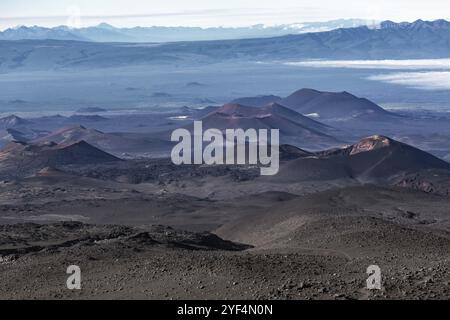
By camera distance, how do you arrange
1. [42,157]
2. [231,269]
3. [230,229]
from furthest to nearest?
[42,157] → [230,229] → [231,269]

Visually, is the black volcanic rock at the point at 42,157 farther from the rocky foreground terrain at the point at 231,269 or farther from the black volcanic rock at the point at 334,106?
the black volcanic rock at the point at 334,106

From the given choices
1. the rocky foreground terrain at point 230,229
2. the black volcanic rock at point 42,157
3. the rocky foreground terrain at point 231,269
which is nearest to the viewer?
the rocky foreground terrain at point 231,269

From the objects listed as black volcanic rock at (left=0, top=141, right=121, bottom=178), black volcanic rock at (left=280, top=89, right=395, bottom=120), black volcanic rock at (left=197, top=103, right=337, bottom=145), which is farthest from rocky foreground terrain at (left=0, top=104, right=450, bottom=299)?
black volcanic rock at (left=280, top=89, right=395, bottom=120)

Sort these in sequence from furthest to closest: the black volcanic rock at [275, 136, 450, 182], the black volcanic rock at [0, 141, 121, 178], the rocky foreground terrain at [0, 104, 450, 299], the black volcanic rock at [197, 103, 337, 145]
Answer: the black volcanic rock at [197, 103, 337, 145]
the black volcanic rock at [0, 141, 121, 178]
the black volcanic rock at [275, 136, 450, 182]
the rocky foreground terrain at [0, 104, 450, 299]

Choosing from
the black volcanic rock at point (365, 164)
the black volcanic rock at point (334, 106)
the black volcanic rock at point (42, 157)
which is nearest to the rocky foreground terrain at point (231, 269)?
the black volcanic rock at point (365, 164)

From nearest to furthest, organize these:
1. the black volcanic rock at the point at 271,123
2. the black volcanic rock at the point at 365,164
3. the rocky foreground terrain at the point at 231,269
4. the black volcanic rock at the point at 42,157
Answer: the rocky foreground terrain at the point at 231,269, the black volcanic rock at the point at 365,164, the black volcanic rock at the point at 42,157, the black volcanic rock at the point at 271,123

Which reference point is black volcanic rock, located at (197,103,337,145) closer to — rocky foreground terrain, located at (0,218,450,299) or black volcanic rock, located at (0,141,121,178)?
black volcanic rock, located at (0,141,121,178)

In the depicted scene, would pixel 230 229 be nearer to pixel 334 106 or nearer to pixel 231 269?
pixel 231 269

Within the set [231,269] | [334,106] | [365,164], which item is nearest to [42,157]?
[365,164]

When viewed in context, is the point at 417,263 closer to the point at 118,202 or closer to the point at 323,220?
the point at 323,220

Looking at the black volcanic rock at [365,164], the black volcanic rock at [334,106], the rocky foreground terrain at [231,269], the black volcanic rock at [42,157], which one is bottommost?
the black volcanic rock at [334,106]

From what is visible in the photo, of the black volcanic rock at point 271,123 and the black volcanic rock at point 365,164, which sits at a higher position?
the black volcanic rock at point 365,164
